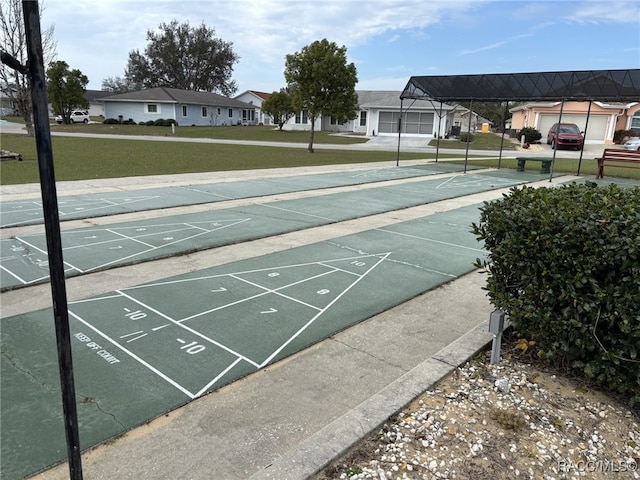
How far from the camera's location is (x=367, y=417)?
307cm

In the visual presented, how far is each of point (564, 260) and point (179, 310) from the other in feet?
12.1

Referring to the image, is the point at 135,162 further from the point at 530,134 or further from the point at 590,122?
the point at 590,122

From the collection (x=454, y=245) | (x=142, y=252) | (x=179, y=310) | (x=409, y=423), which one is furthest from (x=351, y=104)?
(x=409, y=423)

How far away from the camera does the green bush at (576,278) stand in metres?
3.09

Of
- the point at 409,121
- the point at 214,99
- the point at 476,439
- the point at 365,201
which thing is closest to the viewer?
the point at 476,439

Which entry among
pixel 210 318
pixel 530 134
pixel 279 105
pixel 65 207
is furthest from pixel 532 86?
pixel 279 105

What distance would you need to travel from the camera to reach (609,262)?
311cm

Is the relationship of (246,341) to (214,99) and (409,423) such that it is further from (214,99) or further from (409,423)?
(214,99)

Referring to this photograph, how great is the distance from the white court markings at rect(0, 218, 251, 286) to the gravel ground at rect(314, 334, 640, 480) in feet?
16.0

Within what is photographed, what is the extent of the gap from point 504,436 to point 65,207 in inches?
386

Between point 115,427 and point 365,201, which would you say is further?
point 365,201

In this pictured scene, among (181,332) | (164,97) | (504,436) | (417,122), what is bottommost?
(181,332)

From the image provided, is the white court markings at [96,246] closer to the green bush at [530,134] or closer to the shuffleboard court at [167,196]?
the shuffleboard court at [167,196]

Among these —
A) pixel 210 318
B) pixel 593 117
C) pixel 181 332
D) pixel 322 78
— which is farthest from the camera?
pixel 593 117
